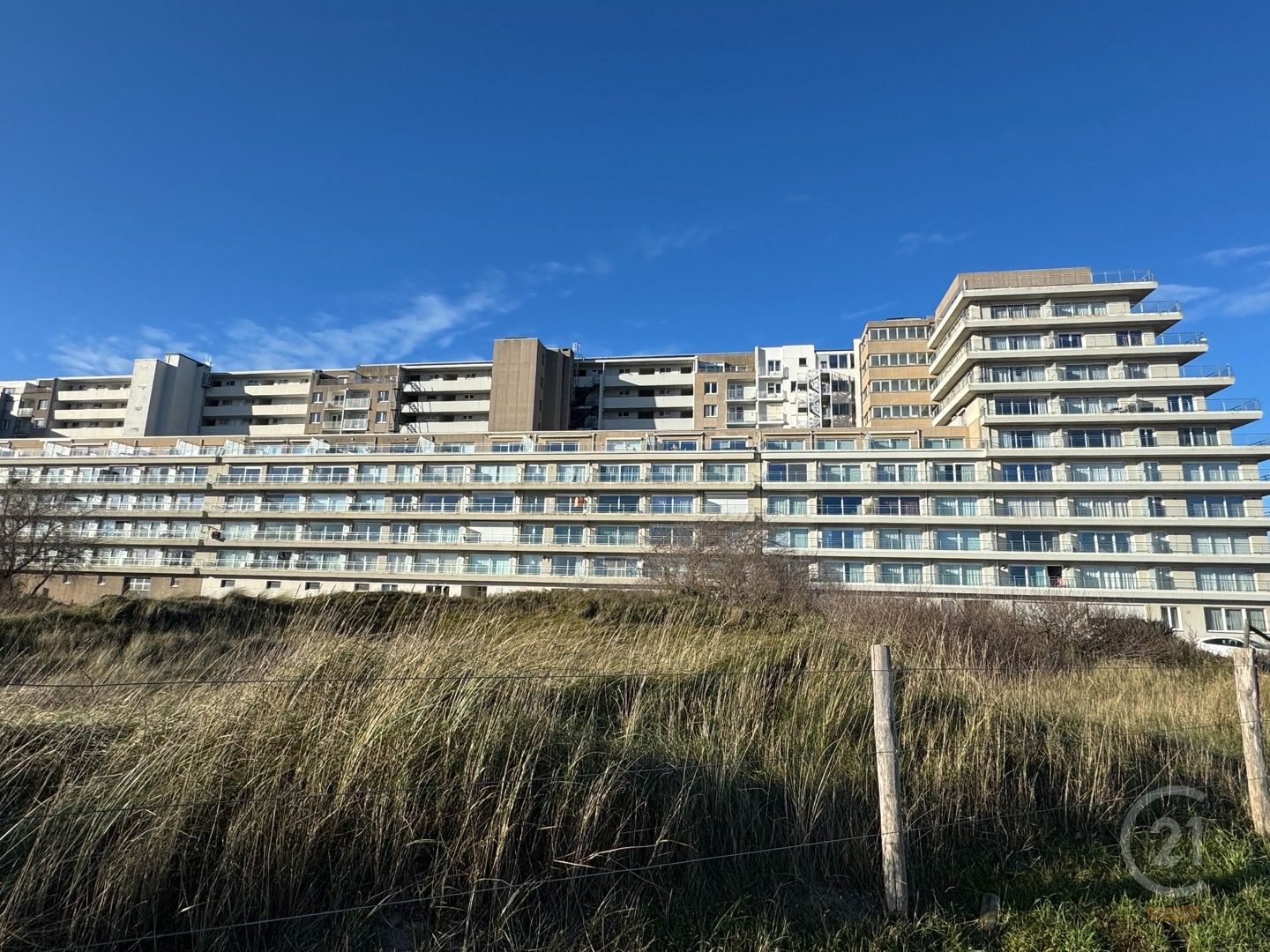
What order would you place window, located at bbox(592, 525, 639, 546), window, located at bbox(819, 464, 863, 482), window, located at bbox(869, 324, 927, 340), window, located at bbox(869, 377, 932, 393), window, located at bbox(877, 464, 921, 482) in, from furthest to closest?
window, located at bbox(869, 324, 927, 340), window, located at bbox(869, 377, 932, 393), window, located at bbox(592, 525, 639, 546), window, located at bbox(819, 464, 863, 482), window, located at bbox(877, 464, 921, 482)

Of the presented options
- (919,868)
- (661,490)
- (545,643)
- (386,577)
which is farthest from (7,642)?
(661,490)

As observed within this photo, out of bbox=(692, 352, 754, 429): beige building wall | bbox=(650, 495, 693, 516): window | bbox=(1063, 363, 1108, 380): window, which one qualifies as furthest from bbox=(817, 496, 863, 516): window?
bbox=(692, 352, 754, 429): beige building wall

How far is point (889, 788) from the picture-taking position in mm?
4242

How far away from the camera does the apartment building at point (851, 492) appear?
4841 centimetres

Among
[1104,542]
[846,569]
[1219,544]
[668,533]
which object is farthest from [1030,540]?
[668,533]

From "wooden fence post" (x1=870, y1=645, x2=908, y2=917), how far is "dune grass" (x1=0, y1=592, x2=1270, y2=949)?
199 mm

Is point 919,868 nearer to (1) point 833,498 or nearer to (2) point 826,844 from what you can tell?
(2) point 826,844

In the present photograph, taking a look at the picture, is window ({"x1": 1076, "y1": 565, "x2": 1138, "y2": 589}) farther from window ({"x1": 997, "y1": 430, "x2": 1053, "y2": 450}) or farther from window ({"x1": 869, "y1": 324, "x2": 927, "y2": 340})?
window ({"x1": 869, "y1": 324, "x2": 927, "y2": 340})

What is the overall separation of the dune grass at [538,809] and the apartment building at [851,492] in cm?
3462

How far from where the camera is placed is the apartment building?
48406 mm

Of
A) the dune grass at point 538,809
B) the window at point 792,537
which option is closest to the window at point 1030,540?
the window at point 792,537

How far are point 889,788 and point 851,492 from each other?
165 ft

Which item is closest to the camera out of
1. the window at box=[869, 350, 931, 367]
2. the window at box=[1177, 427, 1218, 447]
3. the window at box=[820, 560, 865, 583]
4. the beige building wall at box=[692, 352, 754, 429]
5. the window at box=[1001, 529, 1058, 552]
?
the window at box=[820, 560, 865, 583]

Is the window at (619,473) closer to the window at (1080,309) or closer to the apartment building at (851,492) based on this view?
the apartment building at (851,492)
